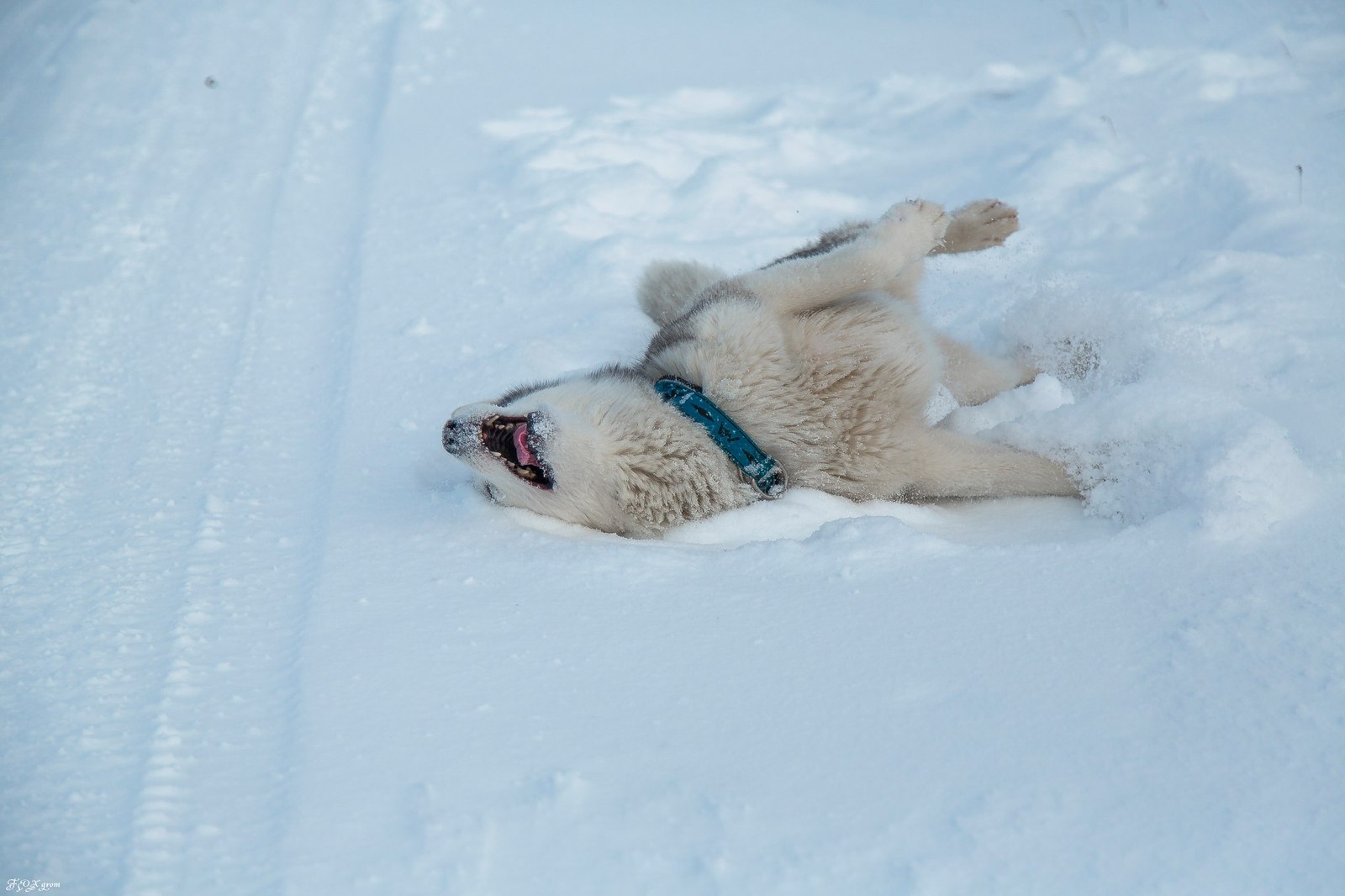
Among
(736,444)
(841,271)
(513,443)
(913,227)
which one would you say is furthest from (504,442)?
(913,227)

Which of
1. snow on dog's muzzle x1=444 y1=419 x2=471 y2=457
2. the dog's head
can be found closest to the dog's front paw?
the dog's head

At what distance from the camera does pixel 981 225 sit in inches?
126

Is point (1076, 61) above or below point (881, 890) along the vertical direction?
above

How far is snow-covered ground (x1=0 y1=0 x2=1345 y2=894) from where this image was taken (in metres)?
1.43

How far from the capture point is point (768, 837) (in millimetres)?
1385

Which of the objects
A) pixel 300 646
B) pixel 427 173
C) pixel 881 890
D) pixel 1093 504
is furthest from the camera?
pixel 427 173

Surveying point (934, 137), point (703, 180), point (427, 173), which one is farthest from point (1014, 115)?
point (427, 173)

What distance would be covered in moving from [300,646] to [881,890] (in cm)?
118

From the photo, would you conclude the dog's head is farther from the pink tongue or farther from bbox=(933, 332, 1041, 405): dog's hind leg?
bbox=(933, 332, 1041, 405): dog's hind leg

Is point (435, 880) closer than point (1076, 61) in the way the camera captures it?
Yes

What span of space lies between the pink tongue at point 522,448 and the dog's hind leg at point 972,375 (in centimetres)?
140

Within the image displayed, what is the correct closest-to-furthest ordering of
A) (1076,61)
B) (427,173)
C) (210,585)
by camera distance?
(210,585)
(427,173)
(1076,61)

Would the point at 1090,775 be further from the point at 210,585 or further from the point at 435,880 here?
the point at 210,585

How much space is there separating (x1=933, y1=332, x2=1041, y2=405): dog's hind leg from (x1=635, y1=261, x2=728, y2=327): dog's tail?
783 millimetres
